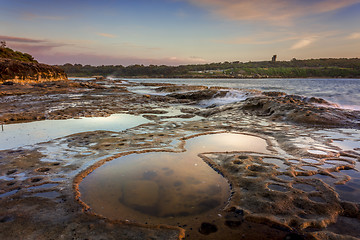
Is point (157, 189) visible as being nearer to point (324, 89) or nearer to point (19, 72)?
point (19, 72)

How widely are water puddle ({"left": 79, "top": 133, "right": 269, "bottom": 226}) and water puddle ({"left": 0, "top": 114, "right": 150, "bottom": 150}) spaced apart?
3248 mm

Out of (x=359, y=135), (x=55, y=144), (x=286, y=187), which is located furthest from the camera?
(x=359, y=135)

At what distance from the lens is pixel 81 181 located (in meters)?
3.65

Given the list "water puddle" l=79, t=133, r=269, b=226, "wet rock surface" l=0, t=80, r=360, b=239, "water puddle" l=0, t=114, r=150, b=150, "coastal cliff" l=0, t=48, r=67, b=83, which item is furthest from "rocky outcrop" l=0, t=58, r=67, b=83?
"water puddle" l=79, t=133, r=269, b=226

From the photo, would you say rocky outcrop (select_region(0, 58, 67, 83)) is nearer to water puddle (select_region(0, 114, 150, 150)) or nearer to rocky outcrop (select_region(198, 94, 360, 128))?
water puddle (select_region(0, 114, 150, 150))

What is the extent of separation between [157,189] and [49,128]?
6.10 meters

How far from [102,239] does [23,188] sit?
2.01 meters

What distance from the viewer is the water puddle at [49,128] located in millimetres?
5975

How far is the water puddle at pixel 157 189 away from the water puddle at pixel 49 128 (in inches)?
128

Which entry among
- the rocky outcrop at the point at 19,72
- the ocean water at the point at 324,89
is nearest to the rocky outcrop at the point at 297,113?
the ocean water at the point at 324,89

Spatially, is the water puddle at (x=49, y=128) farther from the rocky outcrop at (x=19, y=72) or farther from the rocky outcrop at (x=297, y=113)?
the rocky outcrop at (x=19, y=72)

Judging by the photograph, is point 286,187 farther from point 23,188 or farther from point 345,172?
point 23,188

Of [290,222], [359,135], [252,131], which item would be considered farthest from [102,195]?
[359,135]

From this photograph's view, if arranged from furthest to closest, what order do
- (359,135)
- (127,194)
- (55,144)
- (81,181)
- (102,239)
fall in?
(359,135) → (55,144) → (81,181) → (127,194) → (102,239)
